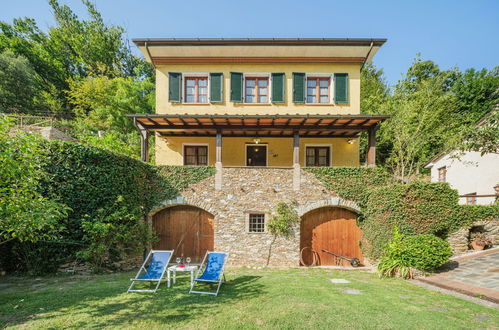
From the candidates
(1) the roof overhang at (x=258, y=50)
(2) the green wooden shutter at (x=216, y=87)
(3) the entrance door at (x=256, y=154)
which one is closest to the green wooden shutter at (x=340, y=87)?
(1) the roof overhang at (x=258, y=50)

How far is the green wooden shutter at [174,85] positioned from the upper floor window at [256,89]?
349 cm

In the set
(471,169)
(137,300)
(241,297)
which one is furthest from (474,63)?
(137,300)

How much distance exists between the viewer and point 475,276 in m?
6.62

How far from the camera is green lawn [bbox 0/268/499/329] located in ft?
13.3

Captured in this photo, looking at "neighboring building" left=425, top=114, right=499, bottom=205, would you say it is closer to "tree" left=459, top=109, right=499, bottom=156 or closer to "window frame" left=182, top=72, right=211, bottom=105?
"tree" left=459, top=109, right=499, bottom=156

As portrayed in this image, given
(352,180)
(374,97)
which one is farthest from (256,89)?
(374,97)

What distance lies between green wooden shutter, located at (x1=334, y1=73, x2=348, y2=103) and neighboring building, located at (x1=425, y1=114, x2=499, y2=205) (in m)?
6.08

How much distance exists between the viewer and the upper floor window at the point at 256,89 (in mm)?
12438

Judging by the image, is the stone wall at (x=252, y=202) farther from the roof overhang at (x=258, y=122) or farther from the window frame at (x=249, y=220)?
the roof overhang at (x=258, y=122)

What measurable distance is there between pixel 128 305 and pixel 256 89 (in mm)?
10767

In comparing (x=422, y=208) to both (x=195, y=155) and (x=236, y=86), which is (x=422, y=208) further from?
(x=195, y=155)

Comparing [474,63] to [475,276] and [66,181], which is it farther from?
[66,181]

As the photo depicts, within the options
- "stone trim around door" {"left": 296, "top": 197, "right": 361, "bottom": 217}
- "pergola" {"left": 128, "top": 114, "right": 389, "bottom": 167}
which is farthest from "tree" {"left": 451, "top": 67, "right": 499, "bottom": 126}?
"stone trim around door" {"left": 296, "top": 197, "right": 361, "bottom": 217}

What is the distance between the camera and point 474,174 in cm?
1432
